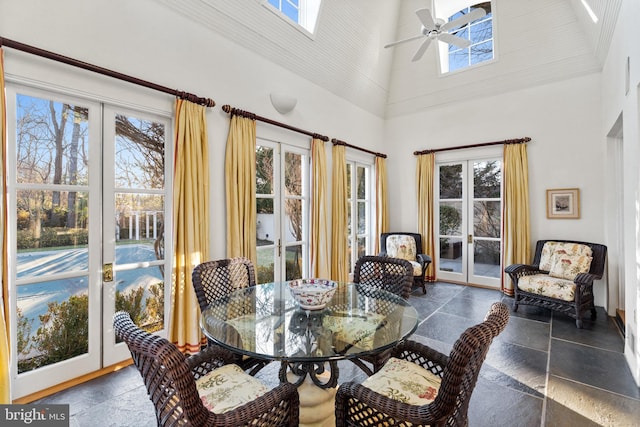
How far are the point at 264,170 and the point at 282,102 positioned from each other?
87cm

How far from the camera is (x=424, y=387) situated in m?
1.50

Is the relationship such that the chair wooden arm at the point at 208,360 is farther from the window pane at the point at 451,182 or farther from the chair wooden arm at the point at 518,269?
the window pane at the point at 451,182

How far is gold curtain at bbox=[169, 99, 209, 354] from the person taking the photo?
2732mm

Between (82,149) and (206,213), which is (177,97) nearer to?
(82,149)

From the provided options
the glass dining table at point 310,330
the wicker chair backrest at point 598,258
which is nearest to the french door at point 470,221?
the wicker chair backrest at point 598,258

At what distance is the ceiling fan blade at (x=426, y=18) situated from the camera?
3123mm

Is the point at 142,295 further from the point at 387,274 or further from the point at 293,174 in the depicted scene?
the point at 293,174

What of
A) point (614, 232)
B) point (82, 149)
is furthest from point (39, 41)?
point (614, 232)

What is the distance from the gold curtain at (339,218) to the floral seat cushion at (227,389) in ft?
9.89

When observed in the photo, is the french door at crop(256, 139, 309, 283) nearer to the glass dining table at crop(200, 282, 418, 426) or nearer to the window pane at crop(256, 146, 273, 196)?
the window pane at crop(256, 146, 273, 196)

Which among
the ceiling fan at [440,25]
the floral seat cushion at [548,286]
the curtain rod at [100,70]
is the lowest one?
the floral seat cushion at [548,286]

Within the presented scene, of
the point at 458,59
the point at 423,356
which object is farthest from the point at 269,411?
the point at 458,59

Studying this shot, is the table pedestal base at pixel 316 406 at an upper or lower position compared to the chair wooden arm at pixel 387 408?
lower

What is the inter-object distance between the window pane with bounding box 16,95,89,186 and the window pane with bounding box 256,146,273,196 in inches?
67.1
